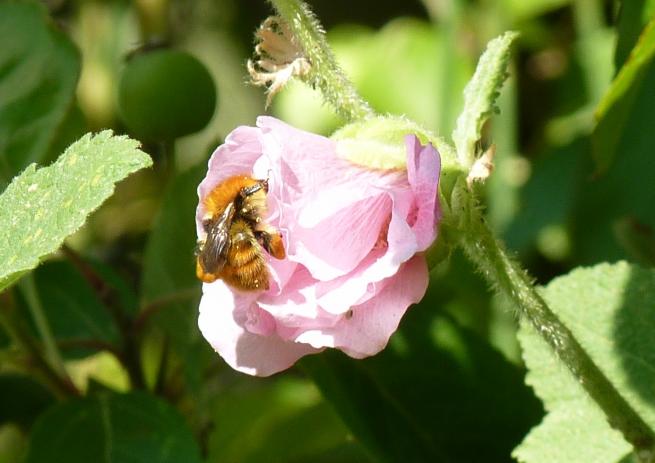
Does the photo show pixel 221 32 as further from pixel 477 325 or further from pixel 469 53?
pixel 477 325

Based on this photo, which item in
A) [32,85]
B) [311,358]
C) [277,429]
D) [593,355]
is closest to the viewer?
[593,355]

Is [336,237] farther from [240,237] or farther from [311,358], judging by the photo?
[311,358]

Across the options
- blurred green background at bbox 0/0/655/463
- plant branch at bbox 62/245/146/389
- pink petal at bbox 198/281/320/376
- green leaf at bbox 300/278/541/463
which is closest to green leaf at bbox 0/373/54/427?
blurred green background at bbox 0/0/655/463

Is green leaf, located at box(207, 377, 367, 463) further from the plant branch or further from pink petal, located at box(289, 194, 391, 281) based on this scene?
pink petal, located at box(289, 194, 391, 281)

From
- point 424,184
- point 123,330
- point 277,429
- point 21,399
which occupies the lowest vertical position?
point 277,429

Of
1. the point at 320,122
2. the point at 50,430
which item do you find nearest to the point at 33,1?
the point at 50,430

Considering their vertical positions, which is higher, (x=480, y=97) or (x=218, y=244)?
(x=480, y=97)

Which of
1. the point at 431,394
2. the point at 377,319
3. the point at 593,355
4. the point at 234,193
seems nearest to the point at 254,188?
the point at 234,193
